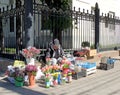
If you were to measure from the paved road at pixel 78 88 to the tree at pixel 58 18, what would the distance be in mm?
2984

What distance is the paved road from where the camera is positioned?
6980 mm

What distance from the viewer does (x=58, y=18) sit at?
1092 cm

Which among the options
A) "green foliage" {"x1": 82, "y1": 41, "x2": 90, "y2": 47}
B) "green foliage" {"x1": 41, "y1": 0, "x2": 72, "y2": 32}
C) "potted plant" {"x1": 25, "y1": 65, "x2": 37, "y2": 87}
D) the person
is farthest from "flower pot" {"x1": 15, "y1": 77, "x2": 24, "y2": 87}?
"green foliage" {"x1": 82, "y1": 41, "x2": 90, "y2": 47}

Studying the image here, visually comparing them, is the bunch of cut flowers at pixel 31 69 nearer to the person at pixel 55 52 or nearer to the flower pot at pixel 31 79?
the flower pot at pixel 31 79

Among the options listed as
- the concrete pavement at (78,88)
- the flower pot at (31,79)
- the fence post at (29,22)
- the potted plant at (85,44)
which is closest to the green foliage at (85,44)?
the potted plant at (85,44)

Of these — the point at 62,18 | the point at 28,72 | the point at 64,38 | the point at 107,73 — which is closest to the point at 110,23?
the point at 64,38

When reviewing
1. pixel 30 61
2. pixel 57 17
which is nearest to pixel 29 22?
pixel 30 61

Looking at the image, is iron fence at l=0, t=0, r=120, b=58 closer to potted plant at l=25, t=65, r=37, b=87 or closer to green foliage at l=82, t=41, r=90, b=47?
green foliage at l=82, t=41, r=90, b=47

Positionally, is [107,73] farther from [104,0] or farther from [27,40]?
[104,0]

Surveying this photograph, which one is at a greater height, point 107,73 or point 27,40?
point 27,40

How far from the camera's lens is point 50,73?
7855mm

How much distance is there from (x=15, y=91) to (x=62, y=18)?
4734 millimetres

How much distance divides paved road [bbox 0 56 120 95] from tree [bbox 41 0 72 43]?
2.98 metres

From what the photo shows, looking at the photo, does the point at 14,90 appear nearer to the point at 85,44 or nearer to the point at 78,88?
the point at 78,88
